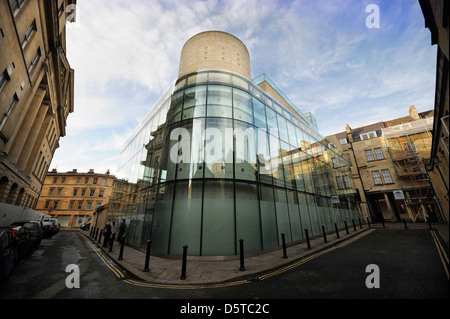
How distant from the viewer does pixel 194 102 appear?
12.0m

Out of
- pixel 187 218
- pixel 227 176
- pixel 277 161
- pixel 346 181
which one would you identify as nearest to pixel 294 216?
pixel 277 161

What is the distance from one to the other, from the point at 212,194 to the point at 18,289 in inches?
275

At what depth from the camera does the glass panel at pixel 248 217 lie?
9.23 m

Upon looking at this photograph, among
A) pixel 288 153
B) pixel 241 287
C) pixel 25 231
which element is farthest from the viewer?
pixel 288 153

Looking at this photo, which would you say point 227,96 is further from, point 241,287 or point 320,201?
point 320,201

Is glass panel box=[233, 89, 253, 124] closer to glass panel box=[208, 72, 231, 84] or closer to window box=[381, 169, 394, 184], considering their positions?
glass panel box=[208, 72, 231, 84]

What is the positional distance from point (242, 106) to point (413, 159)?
30.6m

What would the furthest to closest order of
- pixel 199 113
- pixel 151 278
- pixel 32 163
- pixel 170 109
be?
pixel 32 163 → pixel 170 109 → pixel 199 113 → pixel 151 278

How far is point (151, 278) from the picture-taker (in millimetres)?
5797

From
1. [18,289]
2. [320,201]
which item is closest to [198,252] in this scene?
[18,289]

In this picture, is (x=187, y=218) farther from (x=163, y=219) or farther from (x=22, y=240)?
(x=22, y=240)

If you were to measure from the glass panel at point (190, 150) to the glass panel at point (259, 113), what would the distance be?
4143 millimetres

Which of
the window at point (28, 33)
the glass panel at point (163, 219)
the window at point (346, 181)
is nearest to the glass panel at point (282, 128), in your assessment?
the glass panel at point (163, 219)

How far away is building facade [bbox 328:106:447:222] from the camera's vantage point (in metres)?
25.6
